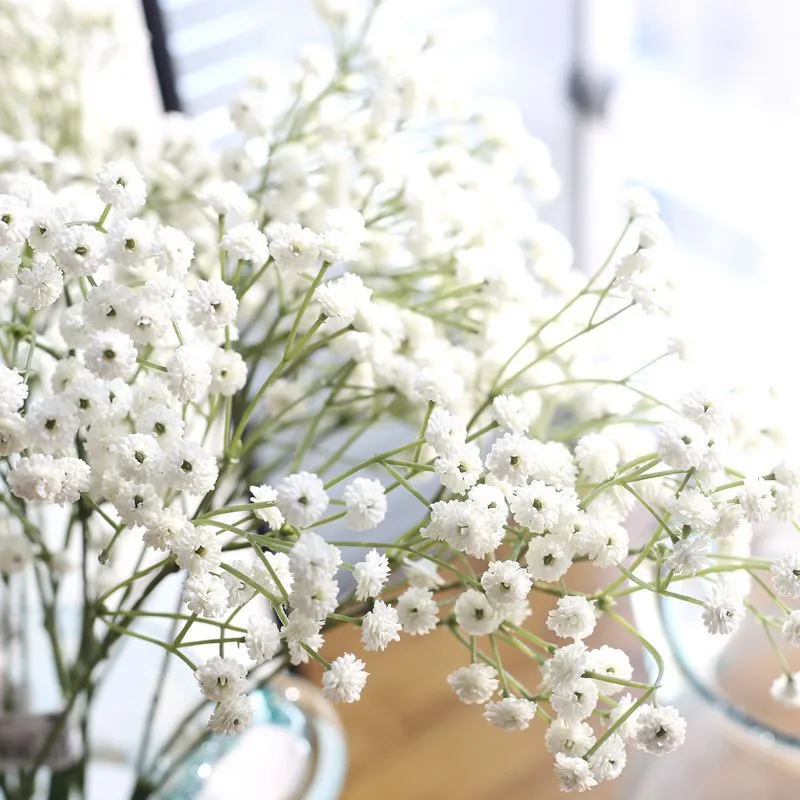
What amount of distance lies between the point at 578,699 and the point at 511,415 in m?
0.09

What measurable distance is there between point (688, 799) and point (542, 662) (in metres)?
0.28

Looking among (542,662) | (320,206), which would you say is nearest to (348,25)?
(320,206)

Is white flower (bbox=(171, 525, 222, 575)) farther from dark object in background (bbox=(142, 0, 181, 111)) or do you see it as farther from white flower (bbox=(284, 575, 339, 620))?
dark object in background (bbox=(142, 0, 181, 111))

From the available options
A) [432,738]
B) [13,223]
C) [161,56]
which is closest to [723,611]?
[13,223]

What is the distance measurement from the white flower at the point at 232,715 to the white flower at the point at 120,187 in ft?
0.49

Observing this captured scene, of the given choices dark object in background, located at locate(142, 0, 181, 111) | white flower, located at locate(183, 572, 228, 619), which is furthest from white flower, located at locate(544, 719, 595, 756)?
dark object in background, located at locate(142, 0, 181, 111)

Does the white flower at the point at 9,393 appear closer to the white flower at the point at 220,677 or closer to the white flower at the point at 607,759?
the white flower at the point at 220,677

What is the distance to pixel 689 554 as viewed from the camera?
0.94 ft

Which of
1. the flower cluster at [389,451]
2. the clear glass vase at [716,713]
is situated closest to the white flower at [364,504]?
the flower cluster at [389,451]

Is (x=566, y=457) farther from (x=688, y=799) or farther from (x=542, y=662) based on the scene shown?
(x=688, y=799)

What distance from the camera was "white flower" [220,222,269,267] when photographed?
0.32 m

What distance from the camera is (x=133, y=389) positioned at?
0.32 m

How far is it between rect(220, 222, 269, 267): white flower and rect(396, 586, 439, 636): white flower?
0.11 metres

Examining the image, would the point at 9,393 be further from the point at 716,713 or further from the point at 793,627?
the point at 716,713
